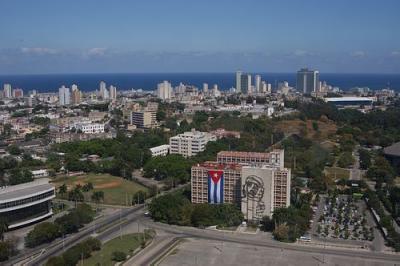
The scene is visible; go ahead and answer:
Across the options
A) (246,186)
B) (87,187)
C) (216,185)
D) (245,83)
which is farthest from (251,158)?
(245,83)

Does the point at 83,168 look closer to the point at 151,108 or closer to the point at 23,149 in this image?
the point at 23,149

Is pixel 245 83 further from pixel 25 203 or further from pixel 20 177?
pixel 25 203

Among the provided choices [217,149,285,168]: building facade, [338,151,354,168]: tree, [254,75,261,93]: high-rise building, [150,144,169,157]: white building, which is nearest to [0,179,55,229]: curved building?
[217,149,285,168]: building facade

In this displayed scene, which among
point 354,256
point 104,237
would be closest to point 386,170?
point 354,256

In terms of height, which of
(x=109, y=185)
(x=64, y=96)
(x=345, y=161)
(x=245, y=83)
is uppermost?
(x=245, y=83)

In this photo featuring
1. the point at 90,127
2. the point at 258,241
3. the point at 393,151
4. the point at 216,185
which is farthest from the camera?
the point at 90,127
